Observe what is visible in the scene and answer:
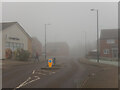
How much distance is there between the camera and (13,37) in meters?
30.9

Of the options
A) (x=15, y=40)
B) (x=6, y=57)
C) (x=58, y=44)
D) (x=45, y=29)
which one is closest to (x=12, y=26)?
(x=15, y=40)

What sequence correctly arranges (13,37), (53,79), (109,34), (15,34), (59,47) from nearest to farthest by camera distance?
(53,79)
(13,37)
(15,34)
(109,34)
(59,47)

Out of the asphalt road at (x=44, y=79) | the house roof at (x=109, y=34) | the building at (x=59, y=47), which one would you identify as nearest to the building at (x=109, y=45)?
the house roof at (x=109, y=34)

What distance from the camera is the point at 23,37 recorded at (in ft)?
114

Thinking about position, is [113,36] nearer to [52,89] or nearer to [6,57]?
[6,57]

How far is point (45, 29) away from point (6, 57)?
1286 centimetres

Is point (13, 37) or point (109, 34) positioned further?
point (109, 34)

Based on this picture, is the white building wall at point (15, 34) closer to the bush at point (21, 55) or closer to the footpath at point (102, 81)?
the bush at point (21, 55)

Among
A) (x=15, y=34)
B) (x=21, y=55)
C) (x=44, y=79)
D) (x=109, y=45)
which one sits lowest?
(x=44, y=79)

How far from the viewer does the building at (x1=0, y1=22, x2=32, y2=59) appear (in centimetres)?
2819

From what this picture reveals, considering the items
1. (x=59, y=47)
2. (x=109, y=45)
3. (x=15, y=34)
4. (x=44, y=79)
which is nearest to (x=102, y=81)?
(x=44, y=79)

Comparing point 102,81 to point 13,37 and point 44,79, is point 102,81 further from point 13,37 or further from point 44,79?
point 13,37

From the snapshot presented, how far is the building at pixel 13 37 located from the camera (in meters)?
28.2

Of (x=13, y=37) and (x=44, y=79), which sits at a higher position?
(x=13, y=37)
